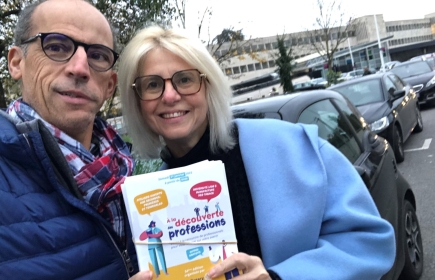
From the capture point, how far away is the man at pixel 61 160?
1.23m

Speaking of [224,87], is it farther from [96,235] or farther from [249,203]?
[96,235]

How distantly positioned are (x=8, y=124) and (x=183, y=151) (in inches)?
29.9

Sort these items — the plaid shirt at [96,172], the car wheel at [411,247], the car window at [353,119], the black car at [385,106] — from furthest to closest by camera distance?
the black car at [385,106] < the car window at [353,119] < the car wheel at [411,247] < the plaid shirt at [96,172]

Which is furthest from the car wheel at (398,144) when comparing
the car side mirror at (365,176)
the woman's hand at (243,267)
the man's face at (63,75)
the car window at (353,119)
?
the man's face at (63,75)

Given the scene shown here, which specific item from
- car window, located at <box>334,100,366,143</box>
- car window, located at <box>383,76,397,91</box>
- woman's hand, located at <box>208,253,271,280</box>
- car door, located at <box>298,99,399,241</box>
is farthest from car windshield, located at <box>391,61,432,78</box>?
woman's hand, located at <box>208,253,271,280</box>

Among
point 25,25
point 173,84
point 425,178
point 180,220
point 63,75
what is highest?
point 25,25

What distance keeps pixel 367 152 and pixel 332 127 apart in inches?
14.3

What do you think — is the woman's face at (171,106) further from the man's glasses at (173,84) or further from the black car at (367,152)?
the black car at (367,152)

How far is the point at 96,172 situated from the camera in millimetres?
1417

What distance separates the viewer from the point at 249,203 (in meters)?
1.58

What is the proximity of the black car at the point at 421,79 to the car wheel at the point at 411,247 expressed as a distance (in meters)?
10.9

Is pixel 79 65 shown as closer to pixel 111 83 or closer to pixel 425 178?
pixel 111 83

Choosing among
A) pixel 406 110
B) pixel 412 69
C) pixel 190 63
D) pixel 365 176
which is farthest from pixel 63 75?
pixel 412 69

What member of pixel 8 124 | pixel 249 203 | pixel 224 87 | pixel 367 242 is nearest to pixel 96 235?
pixel 8 124
